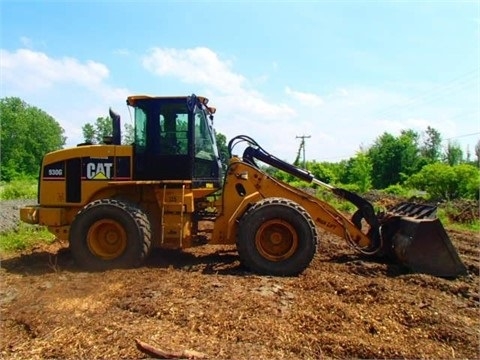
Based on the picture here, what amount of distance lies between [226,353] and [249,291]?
1713 millimetres

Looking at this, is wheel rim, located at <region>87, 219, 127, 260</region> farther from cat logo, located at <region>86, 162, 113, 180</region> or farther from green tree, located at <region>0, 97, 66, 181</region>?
green tree, located at <region>0, 97, 66, 181</region>

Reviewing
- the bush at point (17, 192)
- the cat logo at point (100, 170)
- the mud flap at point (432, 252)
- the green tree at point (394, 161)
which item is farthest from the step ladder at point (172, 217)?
the green tree at point (394, 161)

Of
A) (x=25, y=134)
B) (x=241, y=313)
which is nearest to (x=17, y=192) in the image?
(x=241, y=313)

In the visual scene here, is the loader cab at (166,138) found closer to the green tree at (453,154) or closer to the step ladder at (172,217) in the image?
the step ladder at (172,217)

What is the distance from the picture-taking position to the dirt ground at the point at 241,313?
399 cm

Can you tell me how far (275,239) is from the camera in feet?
22.5

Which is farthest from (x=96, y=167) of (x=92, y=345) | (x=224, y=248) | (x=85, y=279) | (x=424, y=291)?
(x=424, y=291)

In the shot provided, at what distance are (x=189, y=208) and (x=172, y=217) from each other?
1.00ft

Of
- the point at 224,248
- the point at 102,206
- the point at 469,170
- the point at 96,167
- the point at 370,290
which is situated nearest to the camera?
the point at 370,290

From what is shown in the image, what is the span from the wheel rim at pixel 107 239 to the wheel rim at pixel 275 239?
209 cm

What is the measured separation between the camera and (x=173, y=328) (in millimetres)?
4426

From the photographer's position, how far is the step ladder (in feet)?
24.0

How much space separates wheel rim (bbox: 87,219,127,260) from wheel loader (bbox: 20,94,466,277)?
0.05ft

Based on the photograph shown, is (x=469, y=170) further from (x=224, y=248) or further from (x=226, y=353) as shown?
(x=226, y=353)
